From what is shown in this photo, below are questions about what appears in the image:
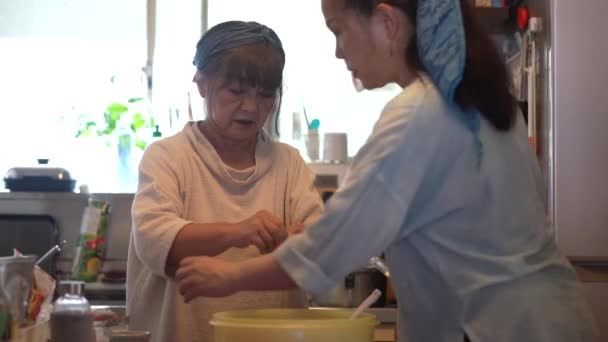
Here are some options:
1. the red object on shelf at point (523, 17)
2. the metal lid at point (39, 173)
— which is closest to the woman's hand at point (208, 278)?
the red object on shelf at point (523, 17)

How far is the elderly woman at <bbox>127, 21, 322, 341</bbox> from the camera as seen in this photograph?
4.63 ft

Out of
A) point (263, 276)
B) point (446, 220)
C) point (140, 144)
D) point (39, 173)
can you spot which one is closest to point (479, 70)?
point (446, 220)

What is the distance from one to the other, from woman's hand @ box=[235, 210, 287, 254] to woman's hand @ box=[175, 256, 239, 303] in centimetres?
20

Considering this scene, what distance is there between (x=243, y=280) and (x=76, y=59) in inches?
113

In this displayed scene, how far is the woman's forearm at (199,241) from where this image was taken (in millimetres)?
1371

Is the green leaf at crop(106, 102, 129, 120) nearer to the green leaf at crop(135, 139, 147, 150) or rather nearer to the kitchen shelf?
the green leaf at crop(135, 139, 147, 150)

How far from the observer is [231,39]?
152 centimetres

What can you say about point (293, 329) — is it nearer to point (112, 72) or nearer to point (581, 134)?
point (581, 134)

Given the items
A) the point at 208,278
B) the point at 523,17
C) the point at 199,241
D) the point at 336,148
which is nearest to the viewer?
the point at 208,278

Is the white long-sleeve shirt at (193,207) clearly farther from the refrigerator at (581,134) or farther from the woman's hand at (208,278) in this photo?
the refrigerator at (581,134)

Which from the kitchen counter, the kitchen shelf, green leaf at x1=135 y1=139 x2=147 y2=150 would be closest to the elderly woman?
the kitchen counter

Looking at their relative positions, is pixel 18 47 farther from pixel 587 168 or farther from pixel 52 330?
pixel 52 330

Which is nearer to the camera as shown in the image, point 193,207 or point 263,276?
point 263,276

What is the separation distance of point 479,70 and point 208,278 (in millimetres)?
444
